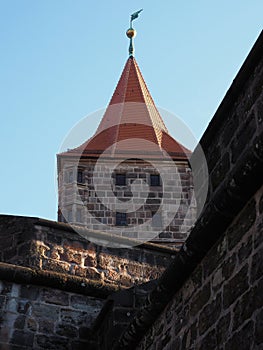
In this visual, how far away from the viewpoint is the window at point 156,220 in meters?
21.1

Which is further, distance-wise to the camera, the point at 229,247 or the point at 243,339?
the point at 229,247

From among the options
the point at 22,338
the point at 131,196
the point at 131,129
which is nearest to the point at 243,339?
the point at 22,338

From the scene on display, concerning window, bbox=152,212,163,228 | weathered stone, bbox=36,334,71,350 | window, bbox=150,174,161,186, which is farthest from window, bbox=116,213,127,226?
weathered stone, bbox=36,334,71,350

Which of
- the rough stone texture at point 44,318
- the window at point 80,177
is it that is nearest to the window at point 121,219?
the window at point 80,177

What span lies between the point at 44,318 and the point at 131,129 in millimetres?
17491

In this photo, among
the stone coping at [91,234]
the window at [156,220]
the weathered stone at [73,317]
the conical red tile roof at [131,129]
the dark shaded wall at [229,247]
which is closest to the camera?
the dark shaded wall at [229,247]

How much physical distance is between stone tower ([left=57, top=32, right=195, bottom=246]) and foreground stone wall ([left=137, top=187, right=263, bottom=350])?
15.3 metres

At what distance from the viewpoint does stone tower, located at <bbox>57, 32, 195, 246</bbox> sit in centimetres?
2130

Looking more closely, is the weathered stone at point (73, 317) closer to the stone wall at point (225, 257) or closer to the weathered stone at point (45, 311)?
the weathered stone at point (45, 311)

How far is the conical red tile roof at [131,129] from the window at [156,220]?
2.53 meters

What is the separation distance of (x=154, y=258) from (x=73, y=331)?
1.52m

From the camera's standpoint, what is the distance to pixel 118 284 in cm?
856

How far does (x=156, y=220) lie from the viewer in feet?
69.9

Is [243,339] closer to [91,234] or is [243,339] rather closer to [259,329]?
[259,329]
